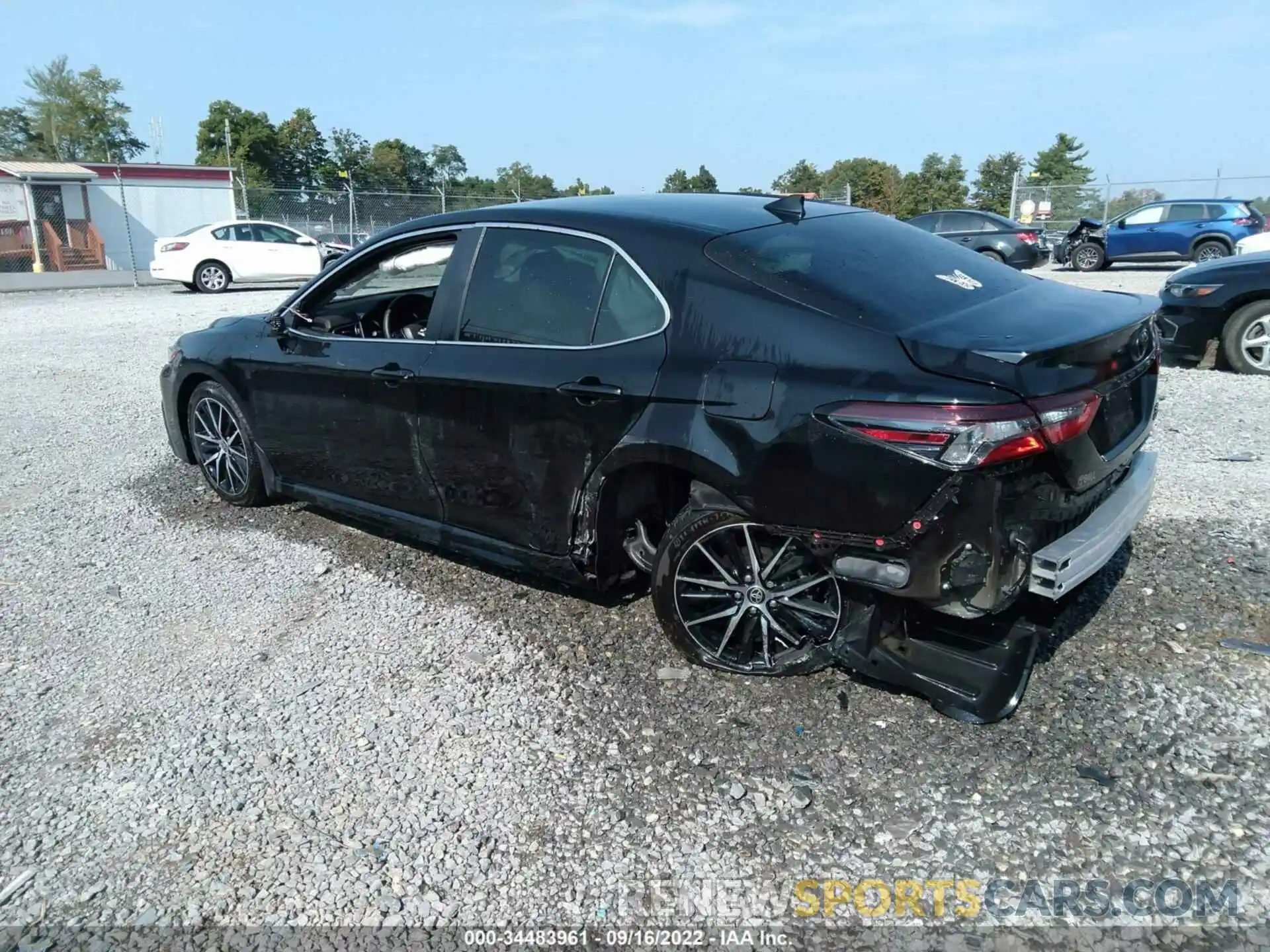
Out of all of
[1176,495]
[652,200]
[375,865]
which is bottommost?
[375,865]

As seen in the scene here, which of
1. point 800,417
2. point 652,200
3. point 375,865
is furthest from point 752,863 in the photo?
point 652,200

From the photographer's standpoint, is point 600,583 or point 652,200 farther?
point 652,200

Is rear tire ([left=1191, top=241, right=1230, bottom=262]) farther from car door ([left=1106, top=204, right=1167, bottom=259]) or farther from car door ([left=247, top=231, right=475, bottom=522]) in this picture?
car door ([left=247, top=231, right=475, bottom=522])

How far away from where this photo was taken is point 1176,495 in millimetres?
5070

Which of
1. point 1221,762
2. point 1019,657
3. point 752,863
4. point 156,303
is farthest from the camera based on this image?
point 156,303

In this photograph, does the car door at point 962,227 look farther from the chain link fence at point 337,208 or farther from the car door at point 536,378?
the car door at point 536,378

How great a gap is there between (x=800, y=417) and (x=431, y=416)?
173cm

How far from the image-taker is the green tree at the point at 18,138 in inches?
2894

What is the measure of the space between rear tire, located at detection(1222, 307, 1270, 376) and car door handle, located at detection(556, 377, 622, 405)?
23.2 ft

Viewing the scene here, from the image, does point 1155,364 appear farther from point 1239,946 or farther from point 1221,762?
point 1239,946

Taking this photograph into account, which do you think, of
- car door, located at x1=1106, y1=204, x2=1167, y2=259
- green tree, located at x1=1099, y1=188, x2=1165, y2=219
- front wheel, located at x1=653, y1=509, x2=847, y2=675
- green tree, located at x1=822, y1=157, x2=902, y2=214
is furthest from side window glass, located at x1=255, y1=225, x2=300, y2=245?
green tree, located at x1=822, y1=157, x2=902, y2=214

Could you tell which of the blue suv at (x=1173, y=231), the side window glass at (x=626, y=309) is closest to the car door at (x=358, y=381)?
the side window glass at (x=626, y=309)

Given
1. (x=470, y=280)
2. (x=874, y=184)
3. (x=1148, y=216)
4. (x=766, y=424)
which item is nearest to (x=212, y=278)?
(x=470, y=280)

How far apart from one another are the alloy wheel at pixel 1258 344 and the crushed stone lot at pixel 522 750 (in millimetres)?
4142
